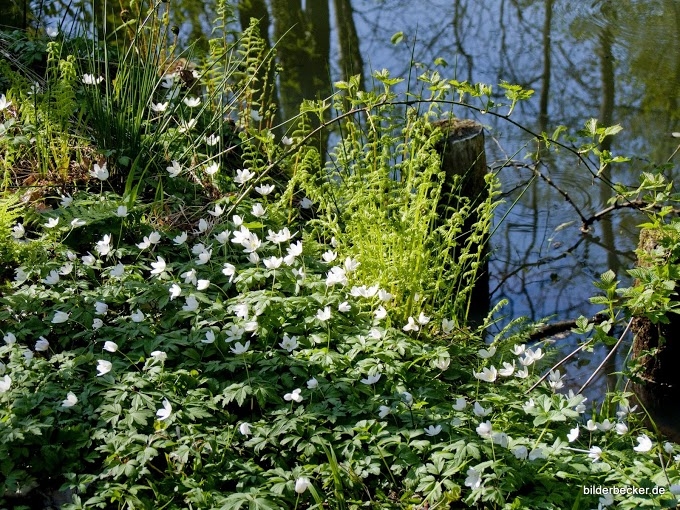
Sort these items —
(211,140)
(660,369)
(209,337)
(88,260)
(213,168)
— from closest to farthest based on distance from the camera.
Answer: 1. (209,337)
2. (88,260)
3. (660,369)
4. (213,168)
5. (211,140)

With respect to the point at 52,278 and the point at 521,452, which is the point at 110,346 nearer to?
the point at 52,278

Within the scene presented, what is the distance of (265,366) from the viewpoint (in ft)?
9.80

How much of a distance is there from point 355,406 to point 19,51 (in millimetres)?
4272

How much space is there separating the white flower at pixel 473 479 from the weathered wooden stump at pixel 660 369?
1854 mm

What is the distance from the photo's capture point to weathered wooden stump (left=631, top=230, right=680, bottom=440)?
394 cm

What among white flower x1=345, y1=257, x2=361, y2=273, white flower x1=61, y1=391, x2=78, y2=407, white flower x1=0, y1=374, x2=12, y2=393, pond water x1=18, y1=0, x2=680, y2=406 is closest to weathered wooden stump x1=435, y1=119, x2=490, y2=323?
pond water x1=18, y1=0, x2=680, y2=406

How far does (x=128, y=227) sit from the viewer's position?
383cm

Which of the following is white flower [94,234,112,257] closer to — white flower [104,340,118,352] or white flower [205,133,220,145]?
white flower [104,340,118,352]

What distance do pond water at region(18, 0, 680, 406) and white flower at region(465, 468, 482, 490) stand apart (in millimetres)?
1917

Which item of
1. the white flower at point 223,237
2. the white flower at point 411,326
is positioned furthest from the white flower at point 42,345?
the white flower at point 411,326

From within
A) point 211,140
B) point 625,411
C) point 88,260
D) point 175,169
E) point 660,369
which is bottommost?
point 660,369

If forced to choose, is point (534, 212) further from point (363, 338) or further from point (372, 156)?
point (363, 338)

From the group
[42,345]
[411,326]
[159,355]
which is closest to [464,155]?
[411,326]

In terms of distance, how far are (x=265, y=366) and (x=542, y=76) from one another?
4.94 meters
